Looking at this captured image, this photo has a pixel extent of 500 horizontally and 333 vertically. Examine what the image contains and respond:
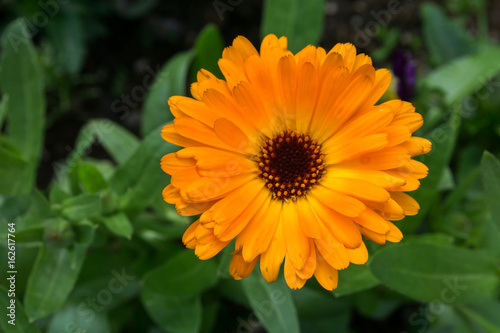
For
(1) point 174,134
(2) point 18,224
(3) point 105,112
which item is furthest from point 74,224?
(3) point 105,112

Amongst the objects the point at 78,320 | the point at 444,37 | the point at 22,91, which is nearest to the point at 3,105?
the point at 22,91

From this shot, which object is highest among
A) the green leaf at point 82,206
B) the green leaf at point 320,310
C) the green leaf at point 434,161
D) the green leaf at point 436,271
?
the green leaf at point 434,161

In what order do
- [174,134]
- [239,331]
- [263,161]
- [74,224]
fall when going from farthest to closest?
1. [239,331]
2. [74,224]
3. [263,161]
4. [174,134]

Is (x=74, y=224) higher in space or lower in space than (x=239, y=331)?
higher

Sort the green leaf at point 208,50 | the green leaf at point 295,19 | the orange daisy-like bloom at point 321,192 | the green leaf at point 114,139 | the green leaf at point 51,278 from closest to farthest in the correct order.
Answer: the orange daisy-like bloom at point 321,192, the green leaf at point 51,278, the green leaf at point 295,19, the green leaf at point 208,50, the green leaf at point 114,139

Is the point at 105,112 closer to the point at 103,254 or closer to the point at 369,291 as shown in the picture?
the point at 103,254

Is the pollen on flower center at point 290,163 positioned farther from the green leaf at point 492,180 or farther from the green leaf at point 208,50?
the green leaf at point 208,50

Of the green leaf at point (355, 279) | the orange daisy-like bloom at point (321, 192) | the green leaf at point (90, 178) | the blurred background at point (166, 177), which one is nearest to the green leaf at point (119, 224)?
the blurred background at point (166, 177)
